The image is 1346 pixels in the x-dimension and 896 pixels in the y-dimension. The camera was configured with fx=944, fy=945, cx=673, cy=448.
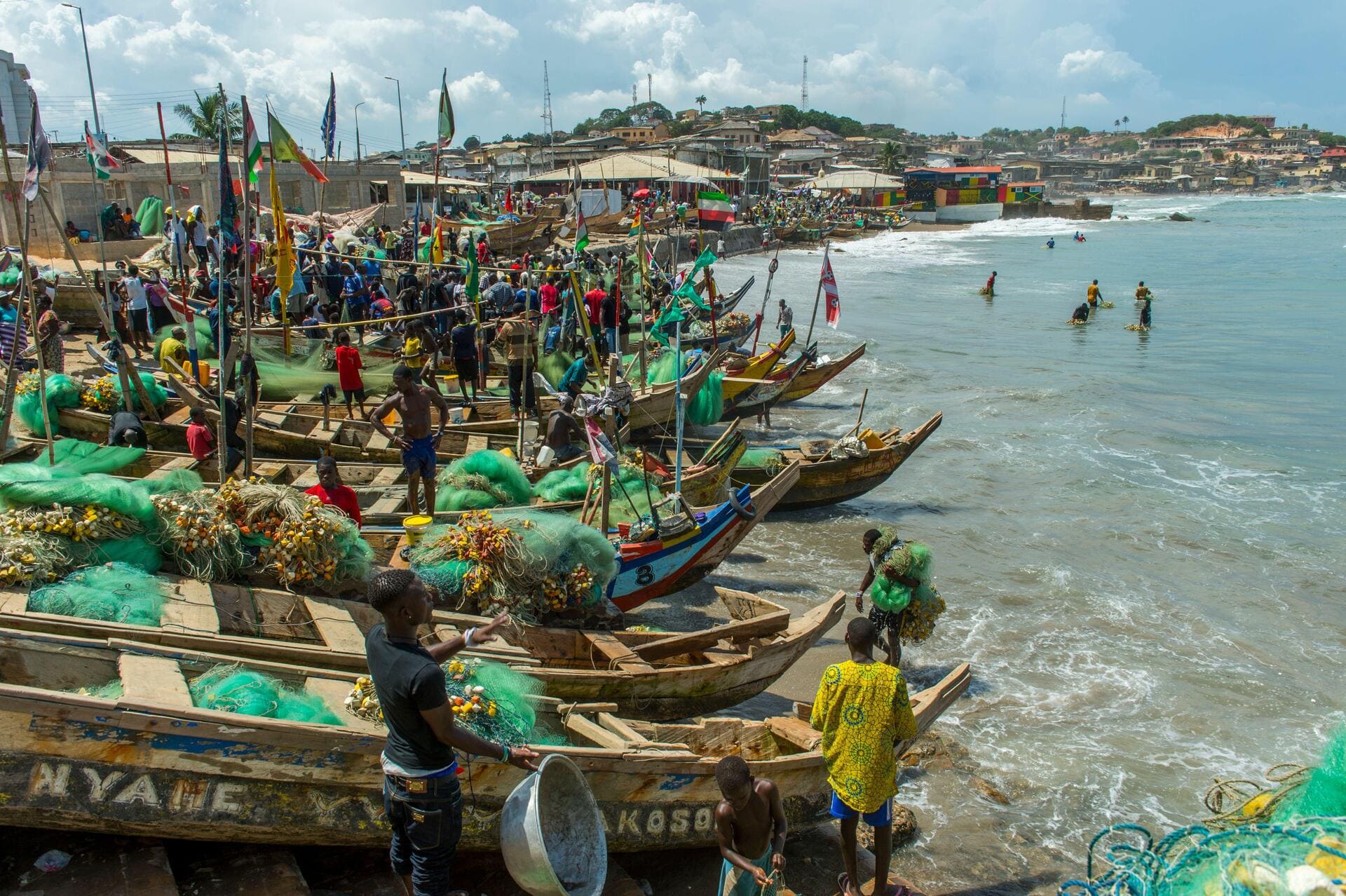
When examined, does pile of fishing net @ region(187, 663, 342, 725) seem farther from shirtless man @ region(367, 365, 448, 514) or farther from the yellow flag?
the yellow flag

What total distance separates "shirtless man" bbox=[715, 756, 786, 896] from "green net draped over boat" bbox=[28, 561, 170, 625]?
12.4ft

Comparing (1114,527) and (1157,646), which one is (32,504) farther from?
(1114,527)

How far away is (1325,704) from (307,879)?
31.7 feet

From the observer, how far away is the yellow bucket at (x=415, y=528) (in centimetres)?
799

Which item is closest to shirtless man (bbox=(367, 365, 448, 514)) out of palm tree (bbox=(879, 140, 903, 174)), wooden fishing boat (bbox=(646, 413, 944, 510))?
wooden fishing boat (bbox=(646, 413, 944, 510))

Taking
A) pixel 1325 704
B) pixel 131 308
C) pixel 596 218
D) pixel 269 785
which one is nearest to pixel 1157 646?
pixel 1325 704

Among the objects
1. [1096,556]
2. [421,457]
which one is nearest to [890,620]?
[421,457]

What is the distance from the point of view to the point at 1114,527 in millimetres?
14773

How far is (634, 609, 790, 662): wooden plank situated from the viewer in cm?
737

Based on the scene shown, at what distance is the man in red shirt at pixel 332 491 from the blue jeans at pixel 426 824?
379cm

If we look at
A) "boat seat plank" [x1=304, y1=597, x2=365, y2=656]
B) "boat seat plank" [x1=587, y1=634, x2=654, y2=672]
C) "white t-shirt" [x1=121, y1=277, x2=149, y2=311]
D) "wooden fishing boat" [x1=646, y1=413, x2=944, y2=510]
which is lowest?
"wooden fishing boat" [x1=646, y1=413, x2=944, y2=510]

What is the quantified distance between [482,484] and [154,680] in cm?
514

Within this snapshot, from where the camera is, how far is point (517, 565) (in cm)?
724

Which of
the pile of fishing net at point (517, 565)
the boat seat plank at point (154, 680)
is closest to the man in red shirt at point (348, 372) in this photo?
the pile of fishing net at point (517, 565)
